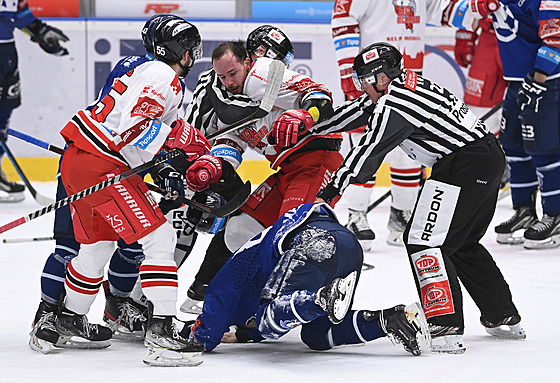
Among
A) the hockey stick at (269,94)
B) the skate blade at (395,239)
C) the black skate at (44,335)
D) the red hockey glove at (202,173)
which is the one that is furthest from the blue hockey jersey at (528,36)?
the black skate at (44,335)

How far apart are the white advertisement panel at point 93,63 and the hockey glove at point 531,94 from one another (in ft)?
6.34

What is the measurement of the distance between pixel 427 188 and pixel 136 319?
108 cm

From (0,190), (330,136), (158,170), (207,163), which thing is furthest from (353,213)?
(0,190)

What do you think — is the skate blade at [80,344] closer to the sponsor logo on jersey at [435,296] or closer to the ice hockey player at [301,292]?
the ice hockey player at [301,292]

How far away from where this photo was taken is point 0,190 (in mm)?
6938

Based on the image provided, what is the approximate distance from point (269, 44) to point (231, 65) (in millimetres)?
289

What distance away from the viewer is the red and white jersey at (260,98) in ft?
12.5

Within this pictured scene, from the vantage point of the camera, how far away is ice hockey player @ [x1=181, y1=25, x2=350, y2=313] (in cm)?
374

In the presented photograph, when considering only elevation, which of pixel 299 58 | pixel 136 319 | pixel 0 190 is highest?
pixel 299 58

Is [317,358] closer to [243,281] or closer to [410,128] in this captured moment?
[243,281]

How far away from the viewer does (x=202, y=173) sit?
350 cm

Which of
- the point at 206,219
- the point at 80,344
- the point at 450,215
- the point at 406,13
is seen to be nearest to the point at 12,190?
the point at 406,13

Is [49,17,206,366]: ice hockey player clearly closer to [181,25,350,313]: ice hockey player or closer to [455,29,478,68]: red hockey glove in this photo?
[181,25,350,313]: ice hockey player

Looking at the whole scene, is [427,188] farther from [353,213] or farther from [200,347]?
[353,213]
